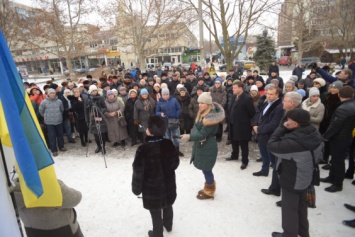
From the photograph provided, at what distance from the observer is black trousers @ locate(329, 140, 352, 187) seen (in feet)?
12.4

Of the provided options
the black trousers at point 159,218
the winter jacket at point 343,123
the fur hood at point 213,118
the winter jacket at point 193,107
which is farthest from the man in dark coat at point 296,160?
the winter jacket at point 193,107

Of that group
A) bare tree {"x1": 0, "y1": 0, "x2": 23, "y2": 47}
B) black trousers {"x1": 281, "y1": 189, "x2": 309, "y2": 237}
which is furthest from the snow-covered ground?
bare tree {"x1": 0, "y1": 0, "x2": 23, "y2": 47}

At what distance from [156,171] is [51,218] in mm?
1171

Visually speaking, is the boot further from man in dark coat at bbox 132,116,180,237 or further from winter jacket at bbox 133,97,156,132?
winter jacket at bbox 133,97,156,132

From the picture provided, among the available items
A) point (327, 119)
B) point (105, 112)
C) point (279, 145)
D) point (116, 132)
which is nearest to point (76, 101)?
point (105, 112)

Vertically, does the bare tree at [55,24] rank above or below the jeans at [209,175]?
above

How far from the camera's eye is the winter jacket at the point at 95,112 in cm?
600

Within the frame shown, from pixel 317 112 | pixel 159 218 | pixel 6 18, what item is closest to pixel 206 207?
pixel 159 218

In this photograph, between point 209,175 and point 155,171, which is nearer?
point 155,171

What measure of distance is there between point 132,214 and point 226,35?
11.1 m

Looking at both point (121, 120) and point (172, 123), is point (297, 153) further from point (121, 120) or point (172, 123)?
point (121, 120)

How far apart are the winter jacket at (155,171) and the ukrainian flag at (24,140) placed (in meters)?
0.97

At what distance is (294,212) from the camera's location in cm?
276

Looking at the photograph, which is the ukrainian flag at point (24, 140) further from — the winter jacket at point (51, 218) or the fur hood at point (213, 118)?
the fur hood at point (213, 118)
